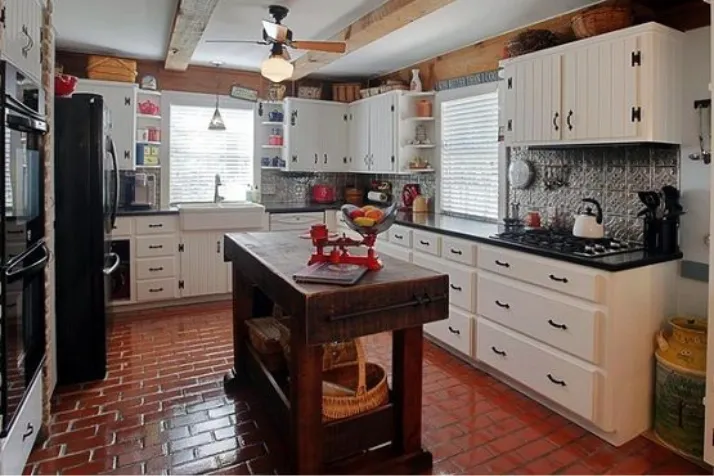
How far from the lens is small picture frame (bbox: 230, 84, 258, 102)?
5.31 metres

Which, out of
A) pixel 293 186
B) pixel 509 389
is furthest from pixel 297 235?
pixel 293 186

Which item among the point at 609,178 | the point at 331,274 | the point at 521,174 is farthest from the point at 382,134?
the point at 331,274

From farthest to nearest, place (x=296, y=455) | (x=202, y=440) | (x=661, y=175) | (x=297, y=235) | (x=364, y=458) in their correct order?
(x=297, y=235)
(x=661, y=175)
(x=202, y=440)
(x=364, y=458)
(x=296, y=455)

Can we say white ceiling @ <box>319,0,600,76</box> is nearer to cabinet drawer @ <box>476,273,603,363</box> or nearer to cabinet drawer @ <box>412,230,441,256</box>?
cabinet drawer @ <box>412,230,441,256</box>

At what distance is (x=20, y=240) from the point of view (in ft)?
6.57

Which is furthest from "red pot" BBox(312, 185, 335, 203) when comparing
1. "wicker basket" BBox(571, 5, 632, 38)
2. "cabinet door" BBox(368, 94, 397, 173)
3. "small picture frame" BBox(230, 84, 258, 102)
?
"wicker basket" BBox(571, 5, 632, 38)

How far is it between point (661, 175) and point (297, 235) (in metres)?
2.09

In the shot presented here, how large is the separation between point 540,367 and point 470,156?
6.92 feet

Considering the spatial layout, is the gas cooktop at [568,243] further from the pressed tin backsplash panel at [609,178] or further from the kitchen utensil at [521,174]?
the kitchen utensil at [521,174]

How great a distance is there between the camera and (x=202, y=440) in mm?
2455

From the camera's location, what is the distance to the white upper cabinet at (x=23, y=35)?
1.81 metres

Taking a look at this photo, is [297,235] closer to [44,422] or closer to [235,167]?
[44,422]

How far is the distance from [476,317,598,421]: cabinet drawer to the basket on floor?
1316 mm

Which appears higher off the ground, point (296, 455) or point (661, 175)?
point (661, 175)
